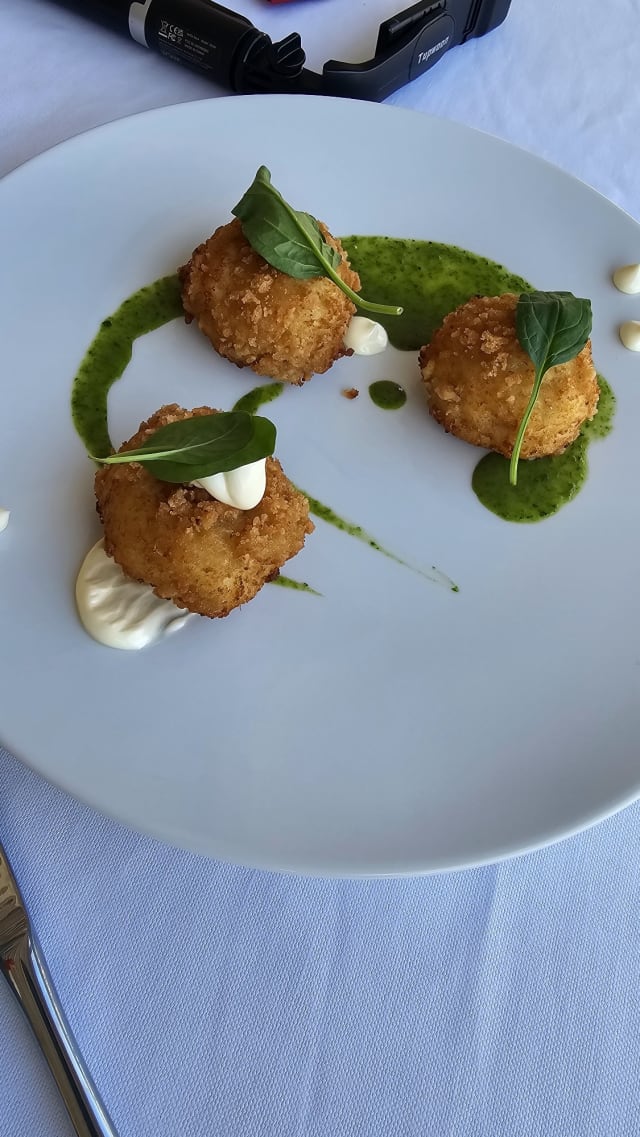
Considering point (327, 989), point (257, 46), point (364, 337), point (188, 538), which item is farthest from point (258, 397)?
point (327, 989)

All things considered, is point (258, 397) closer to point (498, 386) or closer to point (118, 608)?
point (498, 386)

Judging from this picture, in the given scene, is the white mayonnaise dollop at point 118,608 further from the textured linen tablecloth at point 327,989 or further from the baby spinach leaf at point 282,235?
the baby spinach leaf at point 282,235

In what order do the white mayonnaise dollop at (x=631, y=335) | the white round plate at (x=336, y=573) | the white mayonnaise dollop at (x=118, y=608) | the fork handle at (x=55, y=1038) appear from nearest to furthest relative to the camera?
the fork handle at (x=55, y=1038)
the white round plate at (x=336, y=573)
the white mayonnaise dollop at (x=118, y=608)
the white mayonnaise dollop at (x=631, y=335)

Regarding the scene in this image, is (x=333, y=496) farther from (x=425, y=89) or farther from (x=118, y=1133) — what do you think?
(x=425, y=89)

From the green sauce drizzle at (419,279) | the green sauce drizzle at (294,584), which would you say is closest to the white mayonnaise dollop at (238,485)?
the green sauce drizzle at (294,584)

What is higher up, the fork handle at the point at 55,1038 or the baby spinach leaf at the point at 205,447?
the baby spinach leaf at the point at 205,447
